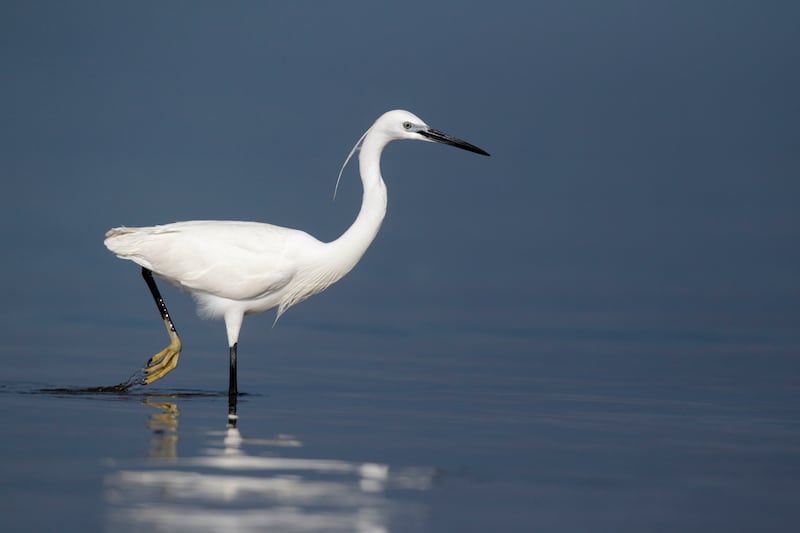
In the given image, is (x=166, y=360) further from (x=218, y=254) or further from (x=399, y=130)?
(x=399, y=130)

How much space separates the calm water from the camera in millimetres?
6316

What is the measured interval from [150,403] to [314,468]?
→ 10.3ft

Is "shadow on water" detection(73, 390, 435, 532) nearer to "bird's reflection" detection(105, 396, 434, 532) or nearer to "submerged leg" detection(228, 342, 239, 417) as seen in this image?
"bird's reflection" detection(105, 396, 434, 532)

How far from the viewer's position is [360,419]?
9.55 metres

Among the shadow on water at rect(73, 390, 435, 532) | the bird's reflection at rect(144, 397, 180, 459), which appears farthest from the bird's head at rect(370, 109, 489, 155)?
the shadow on water at rect(73, 390, 435, 532)

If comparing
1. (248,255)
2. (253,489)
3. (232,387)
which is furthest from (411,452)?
(248,255)

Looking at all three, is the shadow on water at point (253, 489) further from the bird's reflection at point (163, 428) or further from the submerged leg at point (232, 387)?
the submerged leg at point (232, 387)

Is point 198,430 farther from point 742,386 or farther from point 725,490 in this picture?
point 742,386

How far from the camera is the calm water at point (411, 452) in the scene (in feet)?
20.7

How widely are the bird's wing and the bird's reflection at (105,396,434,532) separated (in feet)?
9.50

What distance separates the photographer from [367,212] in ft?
37.3

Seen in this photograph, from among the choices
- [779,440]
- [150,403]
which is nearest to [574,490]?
[779,440]

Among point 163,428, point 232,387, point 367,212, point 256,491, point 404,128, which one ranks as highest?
point 404,128

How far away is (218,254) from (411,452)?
359cm
